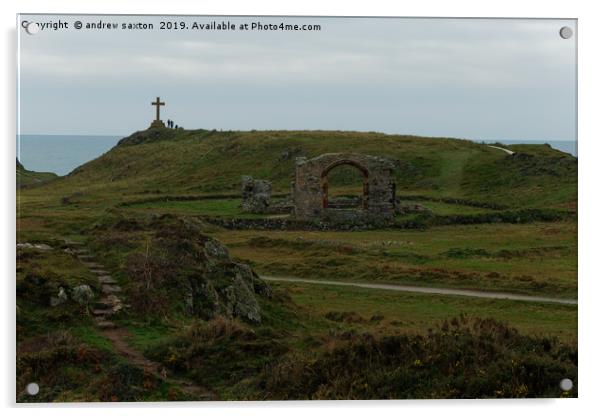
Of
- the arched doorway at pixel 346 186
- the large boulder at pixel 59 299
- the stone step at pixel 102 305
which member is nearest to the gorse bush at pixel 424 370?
the stone step at pixel 102 305

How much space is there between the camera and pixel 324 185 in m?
46.1

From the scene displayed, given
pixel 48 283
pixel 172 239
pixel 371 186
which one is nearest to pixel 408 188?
pixel 371 186

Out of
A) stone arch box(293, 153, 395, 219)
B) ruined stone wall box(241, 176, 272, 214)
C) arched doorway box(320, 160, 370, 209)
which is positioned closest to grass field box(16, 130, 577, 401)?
ruined stone wall box(241, 176, 272, 214)

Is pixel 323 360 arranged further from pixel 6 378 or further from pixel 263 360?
pixel 6 378

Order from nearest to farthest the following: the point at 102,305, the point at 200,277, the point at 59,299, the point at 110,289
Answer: the point at 59,299 → the point at 102,305 → the point at 110,289 → the point at 200,277

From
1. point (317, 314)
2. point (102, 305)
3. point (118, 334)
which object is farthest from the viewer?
point (317, 314)

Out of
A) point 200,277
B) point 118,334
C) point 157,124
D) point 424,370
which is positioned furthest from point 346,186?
point 424,370

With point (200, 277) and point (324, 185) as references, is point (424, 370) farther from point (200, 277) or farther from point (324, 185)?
point (324, 185)

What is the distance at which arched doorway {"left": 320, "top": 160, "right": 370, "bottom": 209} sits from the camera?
150 feet

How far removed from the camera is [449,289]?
84.6 feet

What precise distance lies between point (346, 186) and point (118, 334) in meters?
44.1

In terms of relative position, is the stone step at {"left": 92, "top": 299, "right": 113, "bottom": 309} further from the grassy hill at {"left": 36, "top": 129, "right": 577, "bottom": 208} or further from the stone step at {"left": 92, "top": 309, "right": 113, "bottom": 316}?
the grassy hill at {"left": 36, "top": 129, "right": 577, "bottom": 208}

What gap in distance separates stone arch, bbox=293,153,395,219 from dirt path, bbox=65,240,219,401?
23461mm

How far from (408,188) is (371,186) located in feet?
46.7
